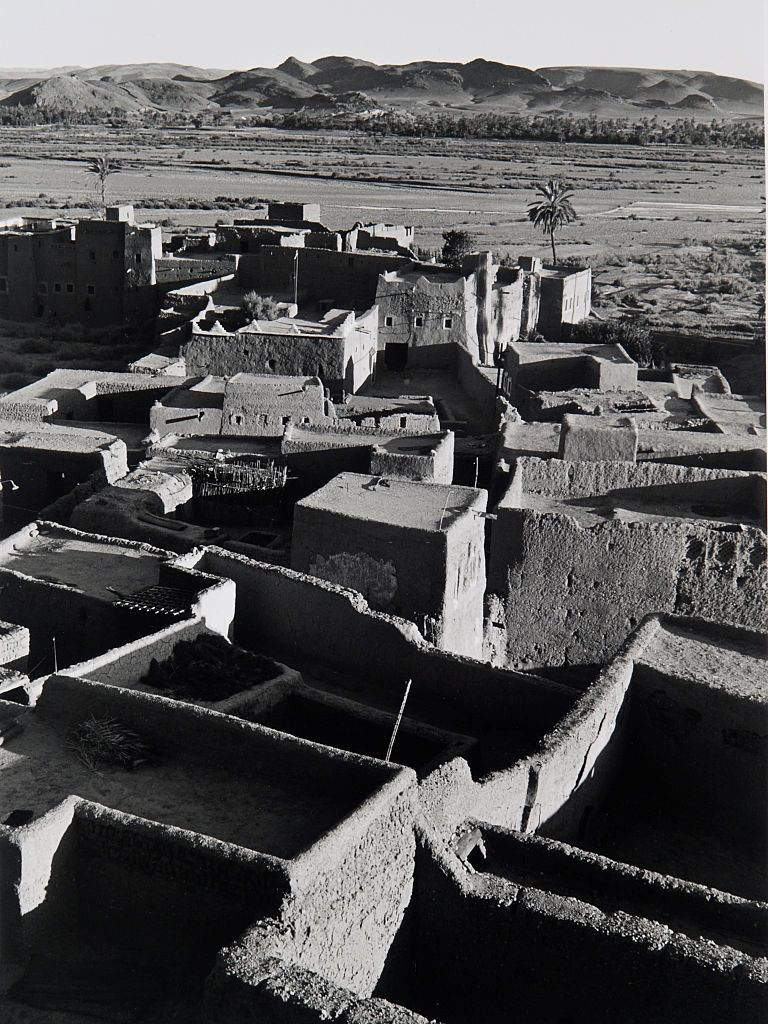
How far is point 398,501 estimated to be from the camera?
15.3m

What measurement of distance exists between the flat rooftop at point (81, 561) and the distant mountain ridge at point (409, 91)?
104 meters

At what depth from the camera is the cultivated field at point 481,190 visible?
52969 millimetres

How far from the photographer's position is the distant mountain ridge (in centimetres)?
12644

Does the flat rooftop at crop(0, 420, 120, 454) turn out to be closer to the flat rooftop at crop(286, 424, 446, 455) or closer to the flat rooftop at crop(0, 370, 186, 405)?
the flat rooftop at crop(0, 370, 186, 405)

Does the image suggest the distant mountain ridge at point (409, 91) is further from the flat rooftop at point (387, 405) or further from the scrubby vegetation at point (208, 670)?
the scrubby vegetation at point (208, 670)

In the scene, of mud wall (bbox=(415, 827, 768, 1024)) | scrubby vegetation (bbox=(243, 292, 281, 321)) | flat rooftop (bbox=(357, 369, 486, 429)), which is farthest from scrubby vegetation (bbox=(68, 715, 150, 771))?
scrubby vegetation (bbox=(243, 292, 281, 321))

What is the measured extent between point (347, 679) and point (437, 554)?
1.77 metres

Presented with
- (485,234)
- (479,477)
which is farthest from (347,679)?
(485,234)

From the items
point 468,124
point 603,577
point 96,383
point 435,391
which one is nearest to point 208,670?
point 603,577

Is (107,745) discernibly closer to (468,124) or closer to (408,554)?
(408,554)

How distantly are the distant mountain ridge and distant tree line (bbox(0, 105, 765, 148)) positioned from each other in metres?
2.66

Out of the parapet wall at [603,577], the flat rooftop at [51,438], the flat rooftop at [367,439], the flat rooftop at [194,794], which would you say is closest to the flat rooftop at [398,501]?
the parapet wall at [603,577]

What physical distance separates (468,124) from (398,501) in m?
108

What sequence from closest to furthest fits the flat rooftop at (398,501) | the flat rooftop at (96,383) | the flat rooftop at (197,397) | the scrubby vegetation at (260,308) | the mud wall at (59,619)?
the mud wall at (59,619) → the flat rooftop at (398,501) → the flat rooftop at (197,397) → the flat rooftop at (96,383) → the scrubby vegetation at (260,308)
